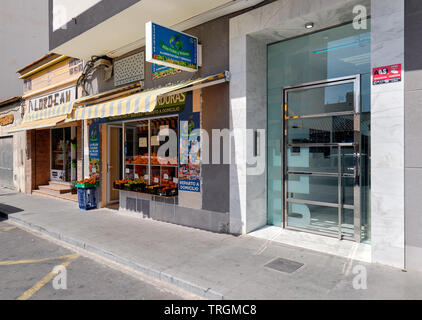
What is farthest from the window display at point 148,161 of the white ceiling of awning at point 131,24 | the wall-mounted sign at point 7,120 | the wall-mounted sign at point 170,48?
the wall-mounted sign at point 7,120

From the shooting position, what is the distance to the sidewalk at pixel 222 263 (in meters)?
3.55

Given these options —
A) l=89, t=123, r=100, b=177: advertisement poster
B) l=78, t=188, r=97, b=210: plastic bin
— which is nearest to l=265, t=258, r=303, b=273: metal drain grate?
l=78, t=188, r=97, b=210: plastic bin

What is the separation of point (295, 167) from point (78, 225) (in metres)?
5.28

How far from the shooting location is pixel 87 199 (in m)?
9.27

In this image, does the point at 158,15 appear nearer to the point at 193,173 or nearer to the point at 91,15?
the point at 91,15

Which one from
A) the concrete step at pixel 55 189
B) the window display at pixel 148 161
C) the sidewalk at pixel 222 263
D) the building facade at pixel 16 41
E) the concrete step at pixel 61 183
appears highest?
the building facade at pixel 16 41

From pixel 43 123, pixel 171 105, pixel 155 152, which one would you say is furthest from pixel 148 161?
pixel 43 123

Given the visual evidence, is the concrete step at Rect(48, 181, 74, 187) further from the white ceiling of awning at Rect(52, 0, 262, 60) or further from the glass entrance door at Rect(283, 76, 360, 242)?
the glass entrance door at Rect(283, 76, 360, 242)

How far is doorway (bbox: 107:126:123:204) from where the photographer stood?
31.9ft

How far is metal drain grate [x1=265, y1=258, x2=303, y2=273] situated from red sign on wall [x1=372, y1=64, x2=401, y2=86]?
290 cm

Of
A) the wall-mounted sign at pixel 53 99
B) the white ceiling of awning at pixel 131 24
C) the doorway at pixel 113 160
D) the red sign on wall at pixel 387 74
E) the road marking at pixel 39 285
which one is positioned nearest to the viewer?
the road marking at pixel 39 285

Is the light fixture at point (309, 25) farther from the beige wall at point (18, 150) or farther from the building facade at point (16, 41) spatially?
the building facade at point (16, 41)

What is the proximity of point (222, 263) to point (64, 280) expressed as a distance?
2272 mm
